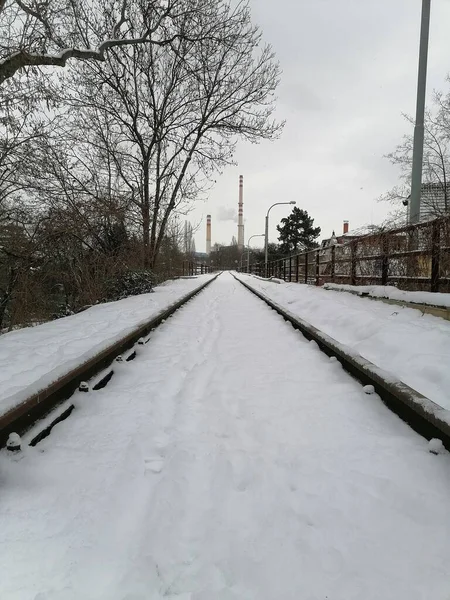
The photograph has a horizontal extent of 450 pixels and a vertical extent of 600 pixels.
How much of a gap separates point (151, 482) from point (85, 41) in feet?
54.3

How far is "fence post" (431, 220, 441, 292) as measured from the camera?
5.83m

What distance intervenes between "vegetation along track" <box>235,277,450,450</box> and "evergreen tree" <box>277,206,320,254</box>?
211 feet

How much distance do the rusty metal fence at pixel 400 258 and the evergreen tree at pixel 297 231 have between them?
5733 centimetres

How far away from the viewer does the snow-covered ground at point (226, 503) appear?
4.54 ft

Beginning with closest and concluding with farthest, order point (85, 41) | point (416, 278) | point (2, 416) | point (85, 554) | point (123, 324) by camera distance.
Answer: point (85, 554)
point (2, 416)
point (123, 324)
point (416, 278)
point (85, 41)

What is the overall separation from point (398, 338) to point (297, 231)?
65433mm

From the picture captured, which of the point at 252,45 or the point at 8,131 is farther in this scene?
the point at 252,45

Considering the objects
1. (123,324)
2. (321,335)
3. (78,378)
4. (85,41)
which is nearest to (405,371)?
(321,335)

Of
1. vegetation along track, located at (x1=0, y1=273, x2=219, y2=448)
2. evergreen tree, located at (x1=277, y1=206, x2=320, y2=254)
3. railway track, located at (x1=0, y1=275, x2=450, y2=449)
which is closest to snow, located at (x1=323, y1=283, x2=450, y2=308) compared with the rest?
railway track, located at (x1=0, y1=275, x2=450, y2=449)

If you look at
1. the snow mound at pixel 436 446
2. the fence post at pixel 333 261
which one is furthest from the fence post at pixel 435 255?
the fence post at pixel 333 261

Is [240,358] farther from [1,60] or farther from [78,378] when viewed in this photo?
[1,60]

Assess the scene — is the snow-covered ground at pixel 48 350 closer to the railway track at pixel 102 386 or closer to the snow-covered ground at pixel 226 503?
the railway track at pixel 102 386

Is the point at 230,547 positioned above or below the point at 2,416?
below

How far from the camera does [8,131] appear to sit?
7699mm
